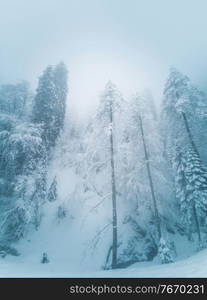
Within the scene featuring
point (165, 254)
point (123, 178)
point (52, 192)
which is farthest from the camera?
point (52, 192)

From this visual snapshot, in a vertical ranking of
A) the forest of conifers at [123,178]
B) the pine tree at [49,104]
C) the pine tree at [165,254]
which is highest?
the pine tree at [49,104]

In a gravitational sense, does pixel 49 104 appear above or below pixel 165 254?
above

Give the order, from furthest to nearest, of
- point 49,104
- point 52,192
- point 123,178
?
point 49,104 → point 52,192 → point 123,178

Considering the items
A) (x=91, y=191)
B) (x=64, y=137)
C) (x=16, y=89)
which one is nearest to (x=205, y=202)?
(x=91, y=191)

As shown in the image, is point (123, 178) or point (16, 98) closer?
point (123, 178)

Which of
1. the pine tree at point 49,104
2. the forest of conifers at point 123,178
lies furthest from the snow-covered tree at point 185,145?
the pine tree at point 49,104

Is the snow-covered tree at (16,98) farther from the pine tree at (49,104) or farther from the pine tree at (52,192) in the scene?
the pine tree at (52,192)

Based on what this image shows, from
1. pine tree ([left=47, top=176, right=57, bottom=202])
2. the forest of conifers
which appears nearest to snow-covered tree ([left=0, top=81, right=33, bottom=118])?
the forest of conifers

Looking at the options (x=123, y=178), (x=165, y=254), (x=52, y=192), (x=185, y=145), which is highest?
(x=185, y=145)

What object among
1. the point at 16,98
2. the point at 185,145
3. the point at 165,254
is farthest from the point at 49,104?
the point at 165,254

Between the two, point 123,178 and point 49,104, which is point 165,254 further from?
point 49,104

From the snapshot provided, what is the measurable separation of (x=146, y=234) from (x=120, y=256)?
374 cm

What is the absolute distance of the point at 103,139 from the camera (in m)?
19.4

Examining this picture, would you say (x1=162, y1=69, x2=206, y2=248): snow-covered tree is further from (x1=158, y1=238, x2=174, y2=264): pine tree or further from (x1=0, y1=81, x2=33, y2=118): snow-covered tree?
(x1=0, y1=81, x2=33, y2=118): snow-covered tree
